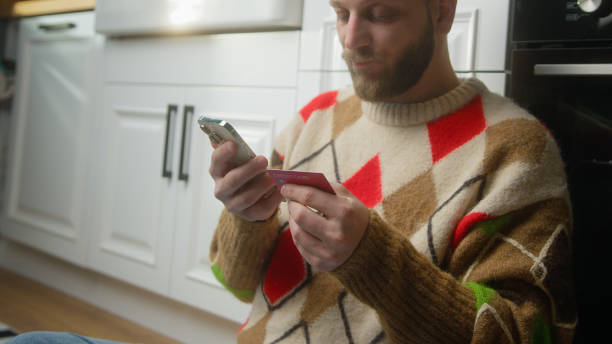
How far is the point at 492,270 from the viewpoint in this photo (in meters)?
0.59

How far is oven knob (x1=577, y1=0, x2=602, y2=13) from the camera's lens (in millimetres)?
738

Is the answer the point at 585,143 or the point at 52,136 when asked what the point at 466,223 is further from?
the point at 52,136

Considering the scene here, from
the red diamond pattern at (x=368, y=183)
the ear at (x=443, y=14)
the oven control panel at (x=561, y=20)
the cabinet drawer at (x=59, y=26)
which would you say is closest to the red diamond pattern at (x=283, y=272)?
the red diamond pattern at (x=368, y=183)

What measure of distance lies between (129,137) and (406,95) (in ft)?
3.33

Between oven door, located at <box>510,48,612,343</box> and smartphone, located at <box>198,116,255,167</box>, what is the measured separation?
474mm

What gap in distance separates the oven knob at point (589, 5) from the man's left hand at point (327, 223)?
478mm

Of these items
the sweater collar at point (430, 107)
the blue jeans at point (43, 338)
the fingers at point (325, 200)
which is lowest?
the blue jeans at point (43, 338)

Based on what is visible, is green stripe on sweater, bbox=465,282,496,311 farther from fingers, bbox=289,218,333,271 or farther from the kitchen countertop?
the kitchen countertop

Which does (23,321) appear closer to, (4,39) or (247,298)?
(247,298)

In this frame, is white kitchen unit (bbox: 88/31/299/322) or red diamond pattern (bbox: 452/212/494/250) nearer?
red diamond pattern (bbox: 452/212/494/250)

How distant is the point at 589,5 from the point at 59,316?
1543mm

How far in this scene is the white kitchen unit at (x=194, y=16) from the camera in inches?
45.8

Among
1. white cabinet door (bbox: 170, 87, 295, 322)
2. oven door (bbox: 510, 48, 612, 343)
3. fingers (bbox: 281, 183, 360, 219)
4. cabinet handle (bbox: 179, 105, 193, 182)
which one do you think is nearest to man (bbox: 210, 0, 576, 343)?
fingers (bbox: 281, 183, 360, 219)

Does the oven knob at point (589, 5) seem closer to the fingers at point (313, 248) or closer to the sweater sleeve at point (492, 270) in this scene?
the sweater sleeve at point (492, 270)
